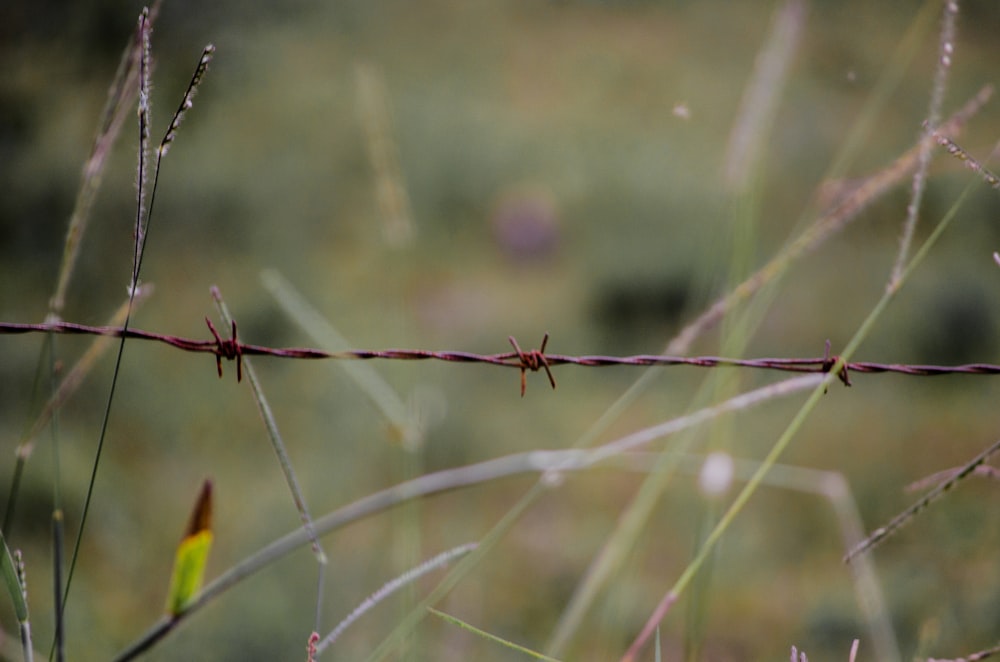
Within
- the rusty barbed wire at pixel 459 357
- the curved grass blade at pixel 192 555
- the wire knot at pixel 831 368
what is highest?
the wire knot at pixel 831 368

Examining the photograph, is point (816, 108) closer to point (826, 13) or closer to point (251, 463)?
point (826, 13)

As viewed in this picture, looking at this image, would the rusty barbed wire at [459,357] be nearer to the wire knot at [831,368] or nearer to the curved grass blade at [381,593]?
the wire knot at [831,368]

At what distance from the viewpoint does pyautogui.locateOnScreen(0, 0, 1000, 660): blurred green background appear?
2.39 metres

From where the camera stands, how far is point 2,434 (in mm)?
2801

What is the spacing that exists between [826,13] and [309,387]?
4652 millimetres

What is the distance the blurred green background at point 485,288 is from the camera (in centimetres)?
239

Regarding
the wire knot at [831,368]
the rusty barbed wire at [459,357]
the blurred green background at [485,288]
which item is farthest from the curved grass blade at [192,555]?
the wire knot at [831,368]

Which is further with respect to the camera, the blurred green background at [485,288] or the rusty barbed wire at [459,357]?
the blurred green background at [485,288]

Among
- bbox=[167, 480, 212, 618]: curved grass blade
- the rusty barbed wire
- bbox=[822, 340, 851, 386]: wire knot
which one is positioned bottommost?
bbox=[167, 480, 212, 618]: curved grass blade

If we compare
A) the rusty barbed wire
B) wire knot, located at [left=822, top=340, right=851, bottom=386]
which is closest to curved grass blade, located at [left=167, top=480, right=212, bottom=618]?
the rusty barbed wire

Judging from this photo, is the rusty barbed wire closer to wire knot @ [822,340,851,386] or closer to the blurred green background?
wire knot @ [822,340,851,386]

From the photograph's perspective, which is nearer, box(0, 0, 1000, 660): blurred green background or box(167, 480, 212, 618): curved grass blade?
box(167, 480, 212, 618): curved grass blade

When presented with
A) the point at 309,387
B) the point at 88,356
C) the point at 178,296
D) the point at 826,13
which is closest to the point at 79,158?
the point at 178,296

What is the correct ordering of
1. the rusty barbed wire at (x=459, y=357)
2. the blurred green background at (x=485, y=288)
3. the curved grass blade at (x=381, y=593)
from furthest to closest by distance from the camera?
the blurred green background at (x=485, y=288)
the rusty barbed wire at (x=459, y=357)
the curved grass blade at (x=381, y=593)
